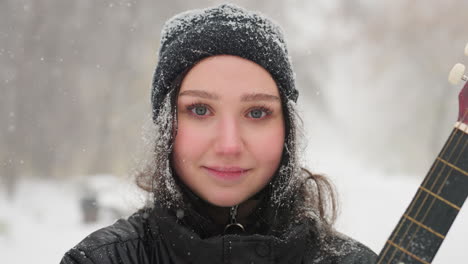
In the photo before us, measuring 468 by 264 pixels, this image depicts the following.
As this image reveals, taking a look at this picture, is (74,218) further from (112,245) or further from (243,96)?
(243,96)

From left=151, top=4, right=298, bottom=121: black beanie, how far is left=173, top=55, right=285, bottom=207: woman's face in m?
0.04

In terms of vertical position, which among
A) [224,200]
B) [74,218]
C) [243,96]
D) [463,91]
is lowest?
[74,218]

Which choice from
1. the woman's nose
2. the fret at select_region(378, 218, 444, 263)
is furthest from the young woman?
the fret at select_region(378, 218, 444, 263)

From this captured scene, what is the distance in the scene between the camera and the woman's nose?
1.81 meters

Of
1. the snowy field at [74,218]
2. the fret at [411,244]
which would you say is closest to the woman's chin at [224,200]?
the fret at [411,244]

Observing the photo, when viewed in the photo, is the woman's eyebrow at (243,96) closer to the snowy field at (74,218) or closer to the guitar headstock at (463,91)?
the guitar headstock at (463,91)

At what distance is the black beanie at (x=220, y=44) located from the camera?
196 cm

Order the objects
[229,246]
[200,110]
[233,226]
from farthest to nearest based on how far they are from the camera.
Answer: [233,226] → [200,110] → [229,246]

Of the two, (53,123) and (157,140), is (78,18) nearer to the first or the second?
(53,123)

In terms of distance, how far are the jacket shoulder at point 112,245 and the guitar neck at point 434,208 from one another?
0.93 m

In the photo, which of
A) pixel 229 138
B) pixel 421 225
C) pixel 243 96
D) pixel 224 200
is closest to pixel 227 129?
pixel 229 138

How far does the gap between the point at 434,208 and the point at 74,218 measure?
10.3 m

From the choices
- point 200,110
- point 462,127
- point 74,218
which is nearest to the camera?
point 462,127

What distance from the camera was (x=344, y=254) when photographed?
2.07 meters
